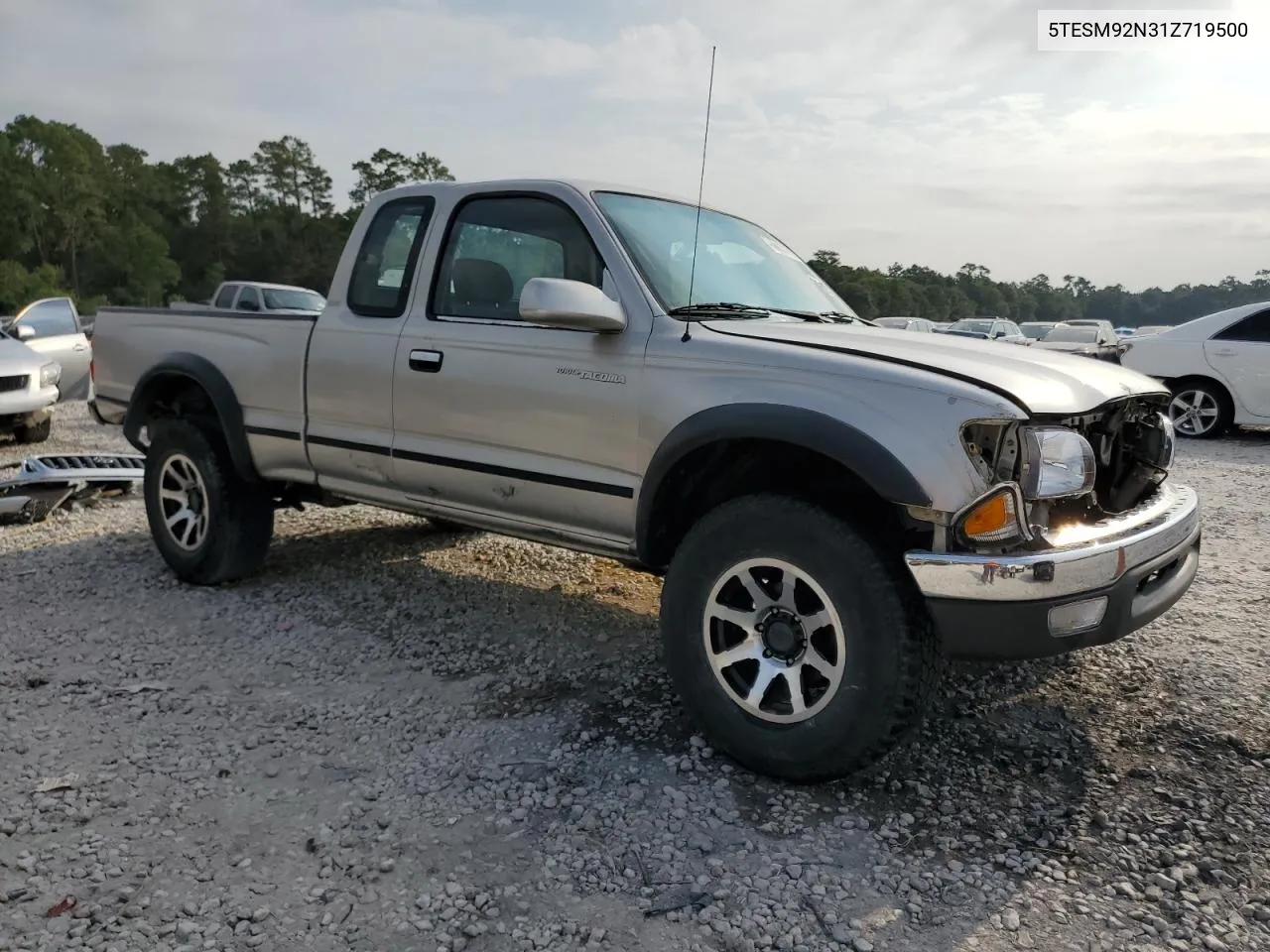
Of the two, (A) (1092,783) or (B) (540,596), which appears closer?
(A) (1092,783)

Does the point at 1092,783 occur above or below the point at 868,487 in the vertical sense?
below

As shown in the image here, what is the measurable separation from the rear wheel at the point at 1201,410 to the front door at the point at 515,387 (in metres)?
9.13

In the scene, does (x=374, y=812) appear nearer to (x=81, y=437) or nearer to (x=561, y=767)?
(x=561, y=767)

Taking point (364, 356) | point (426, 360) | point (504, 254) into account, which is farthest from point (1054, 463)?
point (364, 356)

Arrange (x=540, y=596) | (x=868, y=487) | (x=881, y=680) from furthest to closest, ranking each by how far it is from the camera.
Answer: (x=540, y=596) < (x=868, y=487) < (x=881, y=680)

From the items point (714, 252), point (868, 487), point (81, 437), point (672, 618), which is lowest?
Answer: point (81, 437)

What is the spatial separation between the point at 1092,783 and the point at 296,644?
10.5 ft

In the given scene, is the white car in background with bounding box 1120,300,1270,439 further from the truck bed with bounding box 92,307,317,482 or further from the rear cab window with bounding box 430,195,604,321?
the truck bed with bounding box 92,307,317,482

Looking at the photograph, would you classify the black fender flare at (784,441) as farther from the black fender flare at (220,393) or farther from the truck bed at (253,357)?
the black fender flare at (220,393)

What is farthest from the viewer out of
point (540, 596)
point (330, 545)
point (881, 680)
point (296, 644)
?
point (330, 545)

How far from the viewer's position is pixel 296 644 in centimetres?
424

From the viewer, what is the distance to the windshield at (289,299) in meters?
15.7

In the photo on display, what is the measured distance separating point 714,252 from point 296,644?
2488mm

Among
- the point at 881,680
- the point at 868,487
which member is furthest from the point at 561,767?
the point at 868,487
